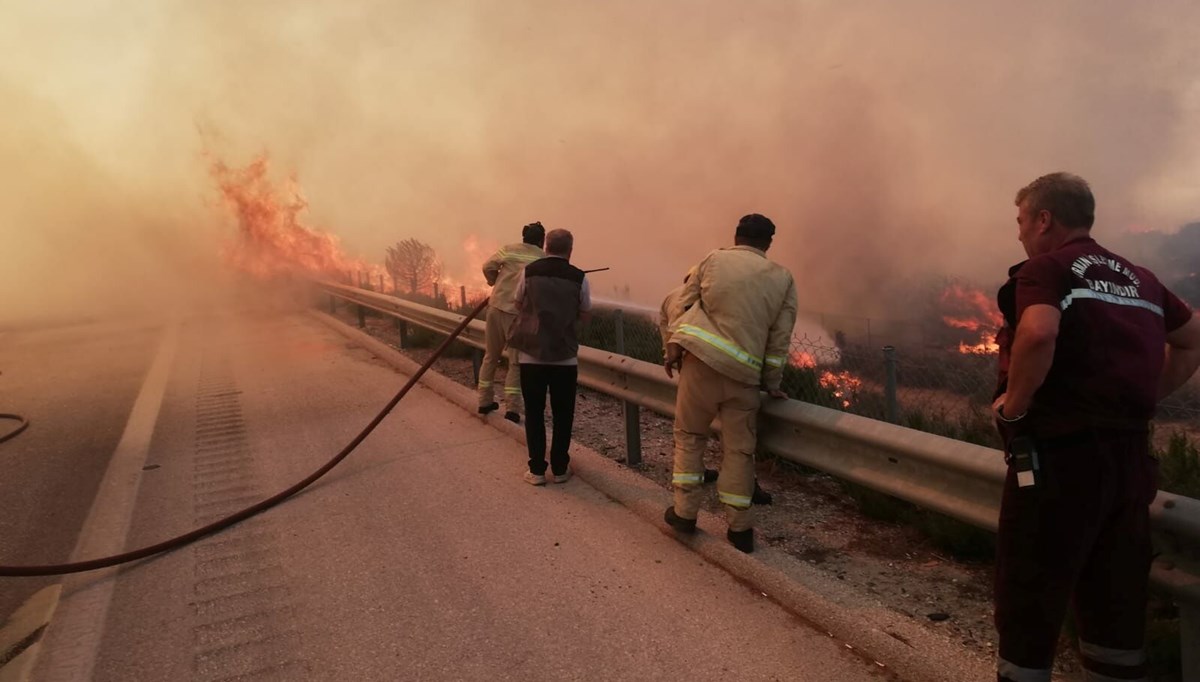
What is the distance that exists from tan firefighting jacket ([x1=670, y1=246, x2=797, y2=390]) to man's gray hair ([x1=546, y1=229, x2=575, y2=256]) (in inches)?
56.7

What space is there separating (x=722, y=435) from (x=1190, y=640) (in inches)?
75.7

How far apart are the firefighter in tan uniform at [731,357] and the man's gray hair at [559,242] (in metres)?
1.35

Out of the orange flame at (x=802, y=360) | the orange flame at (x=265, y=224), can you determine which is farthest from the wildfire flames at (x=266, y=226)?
the orange flame at (x=802, y=360)

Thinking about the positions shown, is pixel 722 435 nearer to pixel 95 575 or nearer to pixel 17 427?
pixel 95 575

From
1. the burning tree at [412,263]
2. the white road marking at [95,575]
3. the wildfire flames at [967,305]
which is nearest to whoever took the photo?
the white road marking at [95,575]

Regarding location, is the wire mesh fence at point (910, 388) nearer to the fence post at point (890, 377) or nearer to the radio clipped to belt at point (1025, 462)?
the fence post at point (890, 377)

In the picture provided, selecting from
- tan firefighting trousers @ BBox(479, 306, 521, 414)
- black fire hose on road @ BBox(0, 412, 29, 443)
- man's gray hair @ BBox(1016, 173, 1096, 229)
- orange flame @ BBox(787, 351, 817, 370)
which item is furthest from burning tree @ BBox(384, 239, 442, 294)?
man's gray hair @ BBox(1016, 173, 1096, 229)

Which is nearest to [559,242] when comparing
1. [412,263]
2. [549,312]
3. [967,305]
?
[549,312]

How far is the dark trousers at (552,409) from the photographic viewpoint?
4594 mm

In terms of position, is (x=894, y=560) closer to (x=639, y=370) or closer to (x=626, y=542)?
(x=626, y=542)

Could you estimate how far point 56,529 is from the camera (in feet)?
13.6

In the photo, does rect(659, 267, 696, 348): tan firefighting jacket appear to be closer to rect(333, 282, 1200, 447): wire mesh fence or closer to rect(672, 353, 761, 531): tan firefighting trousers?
rect(672, 353, 761, 531): tan firefighting trousers

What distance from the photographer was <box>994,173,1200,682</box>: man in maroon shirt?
191 centimetres

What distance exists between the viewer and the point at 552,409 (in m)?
4.66
